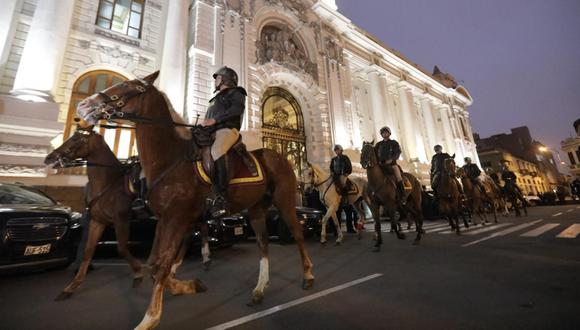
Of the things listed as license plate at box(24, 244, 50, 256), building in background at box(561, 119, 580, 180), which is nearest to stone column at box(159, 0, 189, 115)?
license plate at box(24, 244, 50, 256)

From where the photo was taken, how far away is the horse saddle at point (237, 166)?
229 cm

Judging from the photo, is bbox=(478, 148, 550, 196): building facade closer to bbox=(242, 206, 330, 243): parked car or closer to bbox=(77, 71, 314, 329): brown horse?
bbox=(242, 206, 330, 243): parked car

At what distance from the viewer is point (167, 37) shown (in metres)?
10.3

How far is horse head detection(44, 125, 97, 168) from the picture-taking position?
348cm

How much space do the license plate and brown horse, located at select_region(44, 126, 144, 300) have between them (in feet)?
3.17

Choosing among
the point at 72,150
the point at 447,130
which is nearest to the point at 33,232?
the point at 72,150

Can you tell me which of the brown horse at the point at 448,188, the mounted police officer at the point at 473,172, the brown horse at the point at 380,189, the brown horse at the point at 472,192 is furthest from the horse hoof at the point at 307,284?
the mounted police officer at the point at 473,172

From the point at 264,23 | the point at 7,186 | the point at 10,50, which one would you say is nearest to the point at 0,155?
the point at 7,186

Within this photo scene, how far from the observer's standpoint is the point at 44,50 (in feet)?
24.3

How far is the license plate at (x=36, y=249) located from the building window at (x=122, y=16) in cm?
1001

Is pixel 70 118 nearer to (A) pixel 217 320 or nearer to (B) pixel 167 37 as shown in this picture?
(B) pixel 167 37

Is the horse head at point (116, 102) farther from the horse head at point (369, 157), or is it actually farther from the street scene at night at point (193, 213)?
the horse head at point (369, 157)

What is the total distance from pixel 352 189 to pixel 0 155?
32.5 ft

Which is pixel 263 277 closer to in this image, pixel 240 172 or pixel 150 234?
pixel 240 172
